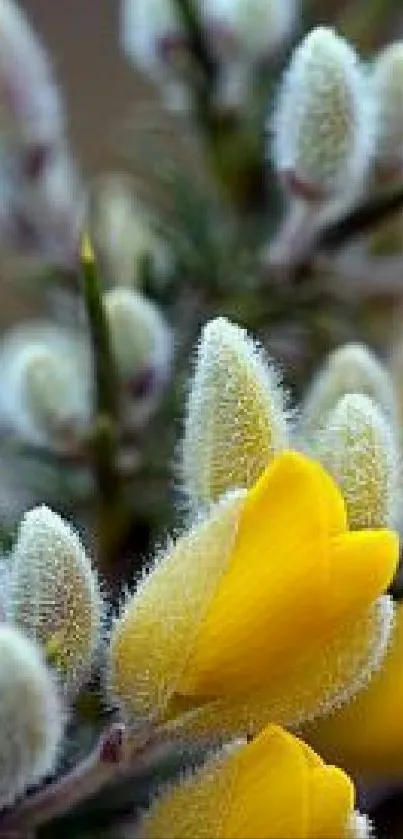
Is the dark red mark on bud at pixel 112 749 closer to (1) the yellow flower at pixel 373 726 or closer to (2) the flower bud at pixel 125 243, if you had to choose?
(1) the yellow flower at pixel 373 726

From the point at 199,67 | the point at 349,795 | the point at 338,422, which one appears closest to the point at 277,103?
the point at 199,67

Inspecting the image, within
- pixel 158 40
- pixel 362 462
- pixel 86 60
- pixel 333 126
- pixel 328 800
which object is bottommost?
pixel 328 800

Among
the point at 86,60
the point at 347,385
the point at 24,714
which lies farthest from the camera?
the point at 86,60

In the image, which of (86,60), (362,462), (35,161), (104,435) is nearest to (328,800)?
(362,462)

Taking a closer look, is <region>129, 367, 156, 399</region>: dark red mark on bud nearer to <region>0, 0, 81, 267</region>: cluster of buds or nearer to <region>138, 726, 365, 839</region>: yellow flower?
<region>0, 0, 81, 267</region>: cluster of buds

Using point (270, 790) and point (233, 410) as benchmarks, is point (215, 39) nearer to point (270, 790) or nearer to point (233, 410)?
point (233, 410)

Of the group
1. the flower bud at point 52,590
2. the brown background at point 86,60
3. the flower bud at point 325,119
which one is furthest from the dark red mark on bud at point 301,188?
the brown background at point 86,60

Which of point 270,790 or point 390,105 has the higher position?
point 390,105
